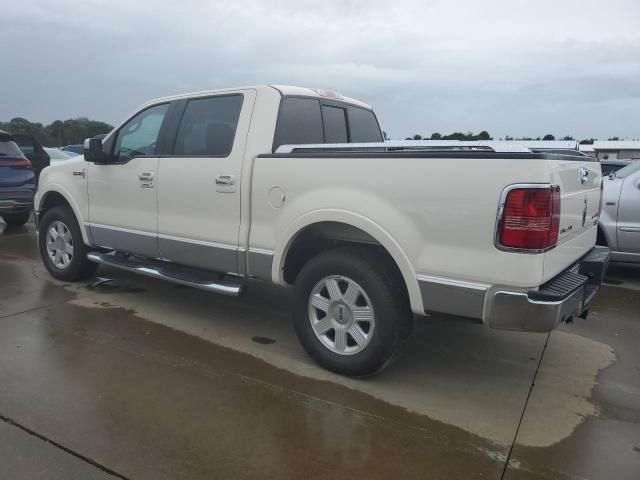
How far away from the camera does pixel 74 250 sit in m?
5.69

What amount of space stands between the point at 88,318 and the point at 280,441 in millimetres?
2665

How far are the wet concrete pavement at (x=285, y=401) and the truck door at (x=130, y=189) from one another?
0.70 metres

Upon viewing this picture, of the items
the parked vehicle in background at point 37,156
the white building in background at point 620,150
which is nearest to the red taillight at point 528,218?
the parked vehicle in background at point 37,156

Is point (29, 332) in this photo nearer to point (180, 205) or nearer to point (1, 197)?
point (180, 205)

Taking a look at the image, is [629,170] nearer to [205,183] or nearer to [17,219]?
[205,183]

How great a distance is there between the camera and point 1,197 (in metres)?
8.86

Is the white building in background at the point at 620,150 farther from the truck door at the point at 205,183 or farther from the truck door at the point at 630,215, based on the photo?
the truck door at the point at 205,183

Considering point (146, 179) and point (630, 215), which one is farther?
point (630, 215)

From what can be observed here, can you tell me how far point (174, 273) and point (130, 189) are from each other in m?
0.97

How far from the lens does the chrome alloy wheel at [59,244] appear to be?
227 inches

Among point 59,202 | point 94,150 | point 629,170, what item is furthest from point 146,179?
point 629,170

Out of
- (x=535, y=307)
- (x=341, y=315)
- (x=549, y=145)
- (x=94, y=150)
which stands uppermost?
(x=549, y=145)

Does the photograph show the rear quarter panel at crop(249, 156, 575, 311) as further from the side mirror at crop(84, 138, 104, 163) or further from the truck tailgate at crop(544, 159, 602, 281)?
the side mirror at crop(84, 138, 104, 163)

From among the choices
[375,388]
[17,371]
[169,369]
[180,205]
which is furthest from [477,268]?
[17,371]
